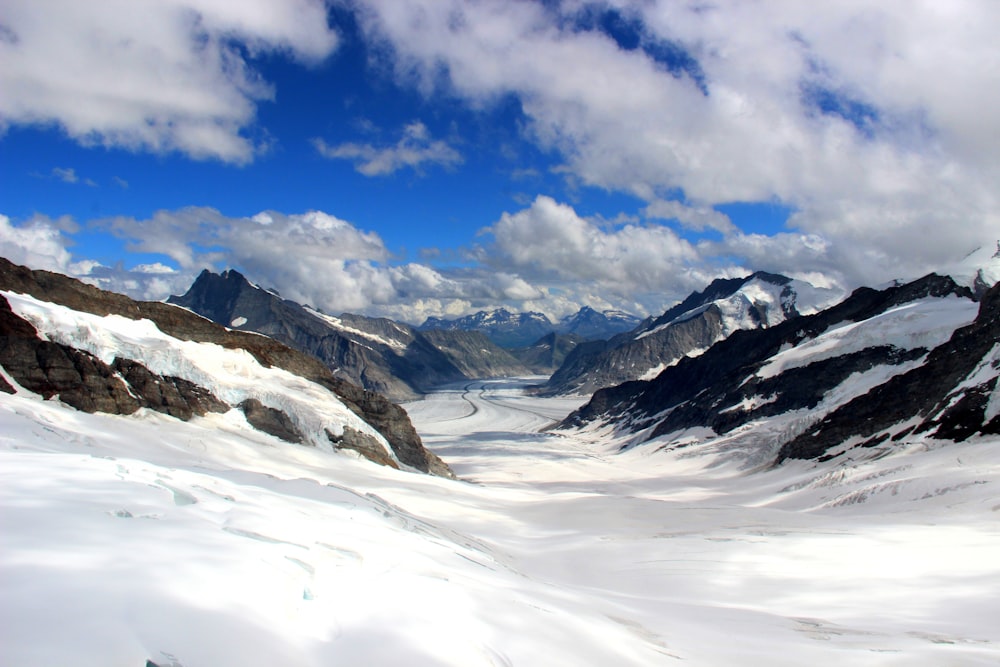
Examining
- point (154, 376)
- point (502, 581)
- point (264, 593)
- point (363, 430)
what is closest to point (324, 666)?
point (264, 593)

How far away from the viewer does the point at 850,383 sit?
3083 inches

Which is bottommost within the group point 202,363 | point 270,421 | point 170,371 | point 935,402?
point 270,421

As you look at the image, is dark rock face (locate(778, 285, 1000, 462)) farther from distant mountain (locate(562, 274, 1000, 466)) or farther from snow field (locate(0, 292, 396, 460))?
snow field (locate(0, 292, 396, 460))

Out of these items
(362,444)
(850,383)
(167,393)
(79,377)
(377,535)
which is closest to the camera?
(377,535)

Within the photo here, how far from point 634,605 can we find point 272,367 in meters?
38.2

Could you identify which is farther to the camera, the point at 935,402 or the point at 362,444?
the point at 935,402

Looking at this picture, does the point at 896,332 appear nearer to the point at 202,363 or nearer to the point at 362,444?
the point at 362,444

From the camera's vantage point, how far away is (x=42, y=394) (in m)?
28.8

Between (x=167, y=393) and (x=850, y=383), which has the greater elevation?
(x=850, y=383)

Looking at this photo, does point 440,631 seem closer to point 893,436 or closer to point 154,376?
point 154,376

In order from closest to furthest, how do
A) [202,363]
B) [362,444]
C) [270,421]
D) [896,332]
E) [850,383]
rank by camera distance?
[270,421], [202,363], [362,444], [850,383], [896,332]

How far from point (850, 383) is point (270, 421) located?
73157mm

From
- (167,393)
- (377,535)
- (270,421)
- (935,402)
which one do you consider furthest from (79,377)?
(935,402)

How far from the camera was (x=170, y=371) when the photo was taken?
35.9 metres
